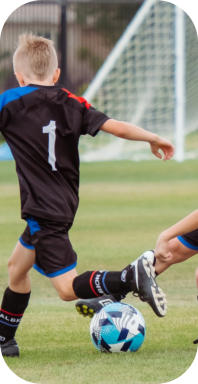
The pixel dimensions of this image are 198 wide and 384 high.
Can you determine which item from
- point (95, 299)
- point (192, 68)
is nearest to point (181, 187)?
point (192, 68)

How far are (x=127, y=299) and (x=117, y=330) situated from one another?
2204mm

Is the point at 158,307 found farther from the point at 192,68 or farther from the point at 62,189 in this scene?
the point at 192,68

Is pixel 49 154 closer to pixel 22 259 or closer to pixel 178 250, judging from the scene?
pixel 22 259

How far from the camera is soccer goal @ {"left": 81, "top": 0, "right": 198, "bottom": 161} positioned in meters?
24.5

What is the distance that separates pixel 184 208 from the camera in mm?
15078

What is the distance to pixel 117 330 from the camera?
564cm

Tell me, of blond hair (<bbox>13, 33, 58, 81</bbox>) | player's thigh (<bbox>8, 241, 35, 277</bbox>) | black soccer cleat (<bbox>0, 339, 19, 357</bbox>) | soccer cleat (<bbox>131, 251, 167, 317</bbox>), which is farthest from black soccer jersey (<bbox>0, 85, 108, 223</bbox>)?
black soccer cleat (<bbox>0, 339, 19, 357</bbox>)

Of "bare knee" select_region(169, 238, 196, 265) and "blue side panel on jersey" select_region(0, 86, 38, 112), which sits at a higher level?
"blue side panel on jersey" select_region(0, 86, 38, 112)

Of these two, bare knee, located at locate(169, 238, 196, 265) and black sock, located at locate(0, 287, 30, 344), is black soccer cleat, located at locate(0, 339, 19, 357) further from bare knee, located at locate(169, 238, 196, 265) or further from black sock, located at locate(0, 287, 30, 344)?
bare knee, located at locate(169, 238, 196, 265)

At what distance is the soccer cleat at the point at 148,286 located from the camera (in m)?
5.12

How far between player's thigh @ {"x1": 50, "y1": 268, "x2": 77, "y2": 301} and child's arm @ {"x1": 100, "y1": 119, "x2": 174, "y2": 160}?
0.88 meters

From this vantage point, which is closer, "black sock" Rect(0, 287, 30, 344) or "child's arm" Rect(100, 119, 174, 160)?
"child's arm" Rect(100, 119, 174, 160)

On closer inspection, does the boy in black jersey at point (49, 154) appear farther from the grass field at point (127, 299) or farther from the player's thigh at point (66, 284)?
the grass field at point (127, 299)

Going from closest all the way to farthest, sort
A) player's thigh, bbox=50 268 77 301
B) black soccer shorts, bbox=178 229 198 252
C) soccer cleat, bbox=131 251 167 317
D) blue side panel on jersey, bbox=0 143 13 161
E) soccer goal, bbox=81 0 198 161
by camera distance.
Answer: soccer cleat, bbox=131 251 167 317, player's thigh, bbox=50 268 77 301, black soccer shorts, bbox=178 229 198 252, soccer goal, bbox=81 0 198 161, blue side panel on jersey, bbox=0 143 13 161
